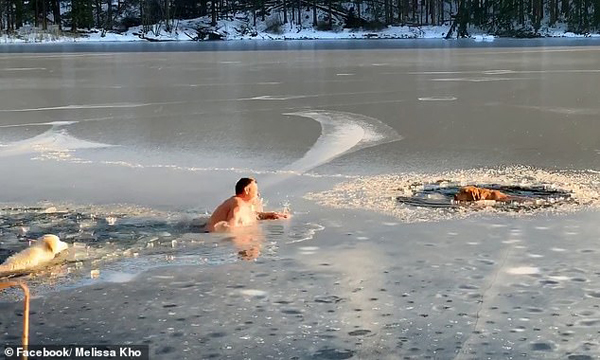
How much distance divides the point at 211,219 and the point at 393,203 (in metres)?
1.01

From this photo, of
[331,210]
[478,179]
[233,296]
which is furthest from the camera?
[478,179]

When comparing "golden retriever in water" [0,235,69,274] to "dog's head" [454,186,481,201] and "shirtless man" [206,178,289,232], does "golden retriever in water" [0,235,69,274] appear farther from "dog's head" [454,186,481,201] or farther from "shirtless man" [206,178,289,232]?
"dog's head" [454,186,481,201]

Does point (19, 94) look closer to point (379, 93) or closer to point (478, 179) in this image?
point (379, 93)

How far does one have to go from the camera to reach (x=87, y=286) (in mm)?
3262

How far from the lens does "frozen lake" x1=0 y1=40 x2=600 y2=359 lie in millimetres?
2744

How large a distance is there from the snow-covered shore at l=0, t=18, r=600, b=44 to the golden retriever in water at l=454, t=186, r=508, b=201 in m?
41.2

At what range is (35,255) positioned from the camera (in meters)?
3.60

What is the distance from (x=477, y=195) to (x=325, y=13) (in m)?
51.1

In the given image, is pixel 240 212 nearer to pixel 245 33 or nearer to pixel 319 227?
pixel 319 227

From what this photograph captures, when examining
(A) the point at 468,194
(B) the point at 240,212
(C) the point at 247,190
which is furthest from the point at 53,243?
(A) the point at 468,194

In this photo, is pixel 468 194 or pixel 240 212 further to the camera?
pixel 468 194

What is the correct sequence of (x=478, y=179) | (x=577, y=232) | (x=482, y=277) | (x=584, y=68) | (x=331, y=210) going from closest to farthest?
(x=482, y=277) → (x=577, y=232) → (x=331, y=210) → (x=478, y=179) → (x=584, y=68)

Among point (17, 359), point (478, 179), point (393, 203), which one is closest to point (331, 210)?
point (393, 203)

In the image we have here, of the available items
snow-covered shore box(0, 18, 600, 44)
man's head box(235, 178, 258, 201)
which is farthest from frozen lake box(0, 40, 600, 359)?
snow-covered shore box(0, 18, 600, 44)
